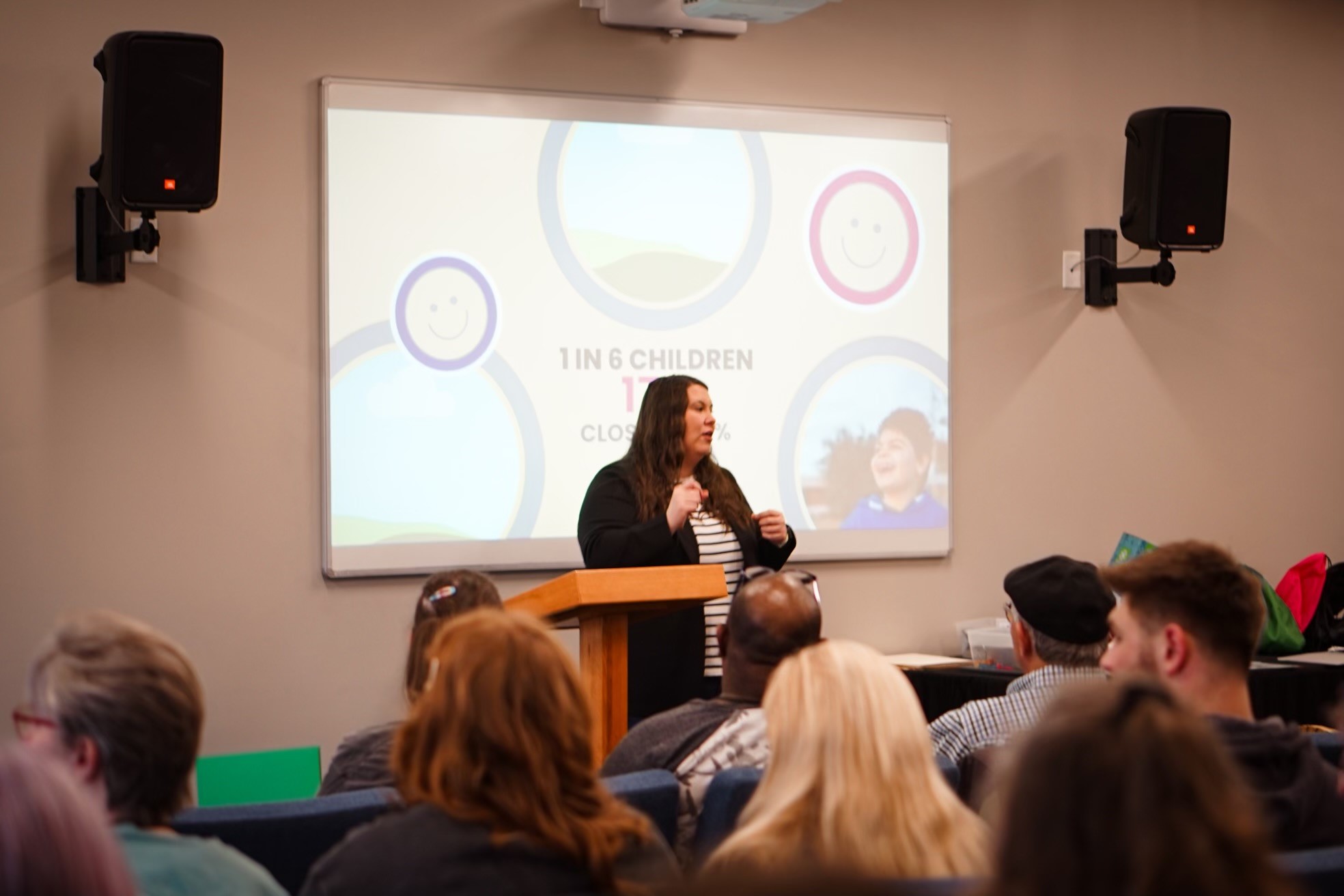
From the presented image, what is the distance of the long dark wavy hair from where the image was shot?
4129 millimetres

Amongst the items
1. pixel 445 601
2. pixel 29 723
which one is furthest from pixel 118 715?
pixel 445 601

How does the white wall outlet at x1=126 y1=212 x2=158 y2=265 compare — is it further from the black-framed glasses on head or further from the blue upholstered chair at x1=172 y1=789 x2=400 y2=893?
the blue upholstered chair at x1=172 y1=789 x2=400 y2=893

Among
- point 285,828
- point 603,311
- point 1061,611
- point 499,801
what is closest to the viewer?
point 499,801

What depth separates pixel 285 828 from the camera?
7.12 ft

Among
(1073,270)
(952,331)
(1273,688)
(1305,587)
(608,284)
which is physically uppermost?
(1073,270)

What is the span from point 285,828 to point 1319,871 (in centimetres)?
142

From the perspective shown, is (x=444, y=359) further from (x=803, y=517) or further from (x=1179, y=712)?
(x=1179, y=712)

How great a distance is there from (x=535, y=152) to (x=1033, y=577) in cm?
275

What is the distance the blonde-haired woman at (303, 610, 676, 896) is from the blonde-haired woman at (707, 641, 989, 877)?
0.16 m

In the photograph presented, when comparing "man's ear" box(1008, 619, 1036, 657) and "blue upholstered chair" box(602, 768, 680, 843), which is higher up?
"man's ear" box(1008, 619, 1036, 657)

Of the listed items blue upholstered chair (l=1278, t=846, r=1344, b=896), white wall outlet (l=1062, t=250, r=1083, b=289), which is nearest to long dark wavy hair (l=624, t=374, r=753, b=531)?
white wall outlet (l=1062, t=250, r=1083, b=289)

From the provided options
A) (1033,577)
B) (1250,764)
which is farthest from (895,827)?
(1033,577)

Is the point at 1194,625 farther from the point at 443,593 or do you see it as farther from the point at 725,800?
the point at 443,593

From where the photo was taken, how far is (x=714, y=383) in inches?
206
